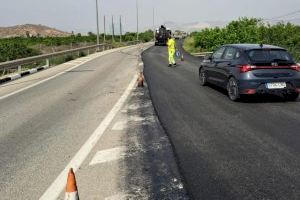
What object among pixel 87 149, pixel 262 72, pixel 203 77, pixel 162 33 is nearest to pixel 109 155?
pixel 87 149

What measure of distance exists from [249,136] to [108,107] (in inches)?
175

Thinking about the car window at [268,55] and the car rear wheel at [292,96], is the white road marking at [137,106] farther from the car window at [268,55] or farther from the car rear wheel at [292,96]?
the car rear wheel at [292,96]

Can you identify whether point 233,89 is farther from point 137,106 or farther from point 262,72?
point 137,106

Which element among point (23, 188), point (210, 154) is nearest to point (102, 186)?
point (23, 188)

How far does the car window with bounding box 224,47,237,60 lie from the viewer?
1235cm

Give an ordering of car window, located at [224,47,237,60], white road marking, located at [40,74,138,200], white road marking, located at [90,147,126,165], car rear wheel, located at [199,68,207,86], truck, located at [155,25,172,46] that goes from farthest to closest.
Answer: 1. truck, located at [155,25,172,46]
2. car rear wheel, located at [199,68,207,86]
3. car window, located at [224,47,237,60]
4. white road marking, located at [90,147,126,165]
5. white road marking, located at [40,74,138,200]

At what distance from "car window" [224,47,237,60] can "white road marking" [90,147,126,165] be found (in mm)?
6244

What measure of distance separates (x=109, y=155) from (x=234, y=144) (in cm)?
211

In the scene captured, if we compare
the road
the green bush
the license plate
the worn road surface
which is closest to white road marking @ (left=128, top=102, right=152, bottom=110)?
the worn road surface

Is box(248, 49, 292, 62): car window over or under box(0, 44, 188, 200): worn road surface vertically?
over

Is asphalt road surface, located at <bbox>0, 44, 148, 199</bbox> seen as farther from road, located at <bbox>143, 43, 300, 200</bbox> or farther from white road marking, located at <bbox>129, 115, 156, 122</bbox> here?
road, located at <bbox>143, 43, 300, 200</bbox>

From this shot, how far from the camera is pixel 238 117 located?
9594 mm

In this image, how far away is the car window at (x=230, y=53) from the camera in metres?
12.3

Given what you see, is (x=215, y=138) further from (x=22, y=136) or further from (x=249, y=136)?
(x=22, y=136)
